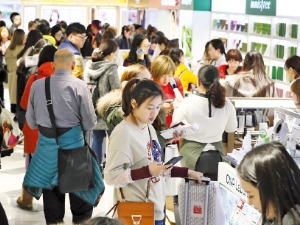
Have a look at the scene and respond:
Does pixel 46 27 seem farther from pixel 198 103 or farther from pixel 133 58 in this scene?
pixel 198 103

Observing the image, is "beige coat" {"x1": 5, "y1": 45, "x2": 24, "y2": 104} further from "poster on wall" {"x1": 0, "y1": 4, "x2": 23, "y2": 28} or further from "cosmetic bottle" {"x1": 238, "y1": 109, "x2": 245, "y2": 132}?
"poster on wall" {"x1": 0, "y1": 4, "x2": 23, "y2": 28}

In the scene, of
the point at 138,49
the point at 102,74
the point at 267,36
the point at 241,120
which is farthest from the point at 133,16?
the point at 241,120

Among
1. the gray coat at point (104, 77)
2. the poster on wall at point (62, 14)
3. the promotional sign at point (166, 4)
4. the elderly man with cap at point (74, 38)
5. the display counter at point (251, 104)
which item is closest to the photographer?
the display counter at point (251, 104)

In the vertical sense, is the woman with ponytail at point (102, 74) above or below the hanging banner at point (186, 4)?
below

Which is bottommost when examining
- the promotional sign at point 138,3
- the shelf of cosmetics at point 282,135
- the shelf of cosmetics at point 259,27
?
the shelf of cosmetics at point 282,135

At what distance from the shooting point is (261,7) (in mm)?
12055

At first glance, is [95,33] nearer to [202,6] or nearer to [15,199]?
[202,6]

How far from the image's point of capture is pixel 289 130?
5.12 metres

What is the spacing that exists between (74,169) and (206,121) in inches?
45.7

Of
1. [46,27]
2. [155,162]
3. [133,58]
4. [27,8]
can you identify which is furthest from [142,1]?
[155,162]

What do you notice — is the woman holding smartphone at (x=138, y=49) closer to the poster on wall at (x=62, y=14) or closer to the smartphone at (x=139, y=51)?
the smartphone at (x=139, y=51)

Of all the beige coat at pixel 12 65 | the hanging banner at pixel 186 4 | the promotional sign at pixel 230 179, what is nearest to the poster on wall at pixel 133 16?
the hanging banner at pixel 186 4

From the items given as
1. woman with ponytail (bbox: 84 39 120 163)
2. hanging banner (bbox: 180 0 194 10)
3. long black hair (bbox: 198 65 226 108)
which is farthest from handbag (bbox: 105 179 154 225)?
hanging banner (bbox: 180 0 194 10)

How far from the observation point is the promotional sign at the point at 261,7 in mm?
11598
